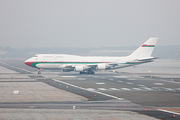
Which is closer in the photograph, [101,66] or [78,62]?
[101,66]

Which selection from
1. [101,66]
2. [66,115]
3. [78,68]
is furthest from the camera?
[101,66]

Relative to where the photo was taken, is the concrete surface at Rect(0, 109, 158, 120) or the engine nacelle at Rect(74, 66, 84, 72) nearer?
the concrete surface at Rect(0, 109, 158, 120)

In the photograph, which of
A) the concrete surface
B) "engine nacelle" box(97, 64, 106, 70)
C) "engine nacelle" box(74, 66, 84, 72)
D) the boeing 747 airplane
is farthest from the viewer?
"engine nacelle" box(97, 64, 106, 70)

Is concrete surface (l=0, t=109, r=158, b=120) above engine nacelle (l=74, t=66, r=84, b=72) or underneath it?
underneath

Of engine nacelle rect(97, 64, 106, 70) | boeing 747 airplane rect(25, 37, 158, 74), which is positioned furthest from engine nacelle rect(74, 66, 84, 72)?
engine nacelle rect(97, 64, 106, 70)

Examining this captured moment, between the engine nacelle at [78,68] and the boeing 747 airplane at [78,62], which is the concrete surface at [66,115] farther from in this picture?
the boeing 747 airplane at [78,62]

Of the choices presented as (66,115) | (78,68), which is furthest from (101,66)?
(66,115)

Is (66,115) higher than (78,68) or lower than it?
lower

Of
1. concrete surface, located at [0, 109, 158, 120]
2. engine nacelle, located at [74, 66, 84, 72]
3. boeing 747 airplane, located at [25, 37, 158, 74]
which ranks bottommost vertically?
concrete surface, located at [0, 109, 158, 120]

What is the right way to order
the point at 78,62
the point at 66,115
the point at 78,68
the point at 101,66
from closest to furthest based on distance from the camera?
1. the point at 66,115
2. the point at 78,68
3. the point at 101,66
4. the point at 78,62

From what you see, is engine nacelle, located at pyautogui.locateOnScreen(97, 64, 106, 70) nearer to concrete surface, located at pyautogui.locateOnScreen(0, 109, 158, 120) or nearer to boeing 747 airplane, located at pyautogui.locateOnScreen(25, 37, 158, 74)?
boeing 747 airplane, located at pyautogui.locateOnScreen(25, 37, 158, 74)

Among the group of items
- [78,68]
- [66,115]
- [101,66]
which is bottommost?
[66,115]

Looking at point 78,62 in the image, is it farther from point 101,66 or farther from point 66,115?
point 66,115

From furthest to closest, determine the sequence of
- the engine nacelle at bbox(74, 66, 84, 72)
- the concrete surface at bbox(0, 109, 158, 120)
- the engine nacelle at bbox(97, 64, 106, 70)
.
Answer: the engine nacelle at bbox(97, 64, 106, 70) → the engine nacelle at bbox(74, 66, 84, 72) → the concrete surface at bbox(0, 109, 158, 120)
